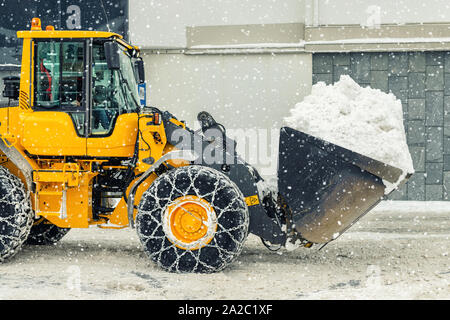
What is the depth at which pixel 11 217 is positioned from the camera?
5637 mm

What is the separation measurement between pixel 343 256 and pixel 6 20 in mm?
9161

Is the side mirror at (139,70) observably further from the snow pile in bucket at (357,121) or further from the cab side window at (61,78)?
the snow pile in bucket at (357,121)

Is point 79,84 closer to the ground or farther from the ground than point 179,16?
closer to the ground

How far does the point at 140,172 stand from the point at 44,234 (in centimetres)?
181

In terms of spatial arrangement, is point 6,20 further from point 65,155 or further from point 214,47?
→ point 65,155

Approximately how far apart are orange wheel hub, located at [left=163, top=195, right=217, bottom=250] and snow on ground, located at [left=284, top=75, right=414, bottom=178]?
1105mm

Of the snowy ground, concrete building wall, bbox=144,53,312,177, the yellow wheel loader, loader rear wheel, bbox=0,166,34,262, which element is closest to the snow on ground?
the yellow wheel loader

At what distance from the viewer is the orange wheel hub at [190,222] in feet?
17.3

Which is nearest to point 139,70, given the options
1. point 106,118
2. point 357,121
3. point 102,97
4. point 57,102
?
point 102,97

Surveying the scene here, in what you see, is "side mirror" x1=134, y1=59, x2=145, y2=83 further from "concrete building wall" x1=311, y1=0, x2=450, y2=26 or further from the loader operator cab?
"concrete building wall" x1=311, y1=0, x2=450, y2=26

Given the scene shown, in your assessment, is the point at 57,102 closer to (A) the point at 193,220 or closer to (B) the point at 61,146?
(B) the point at 61,146

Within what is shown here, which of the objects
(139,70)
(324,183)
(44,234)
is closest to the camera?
(324,183)

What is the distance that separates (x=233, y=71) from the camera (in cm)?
1235

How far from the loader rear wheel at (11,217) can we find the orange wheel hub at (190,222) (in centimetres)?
145
